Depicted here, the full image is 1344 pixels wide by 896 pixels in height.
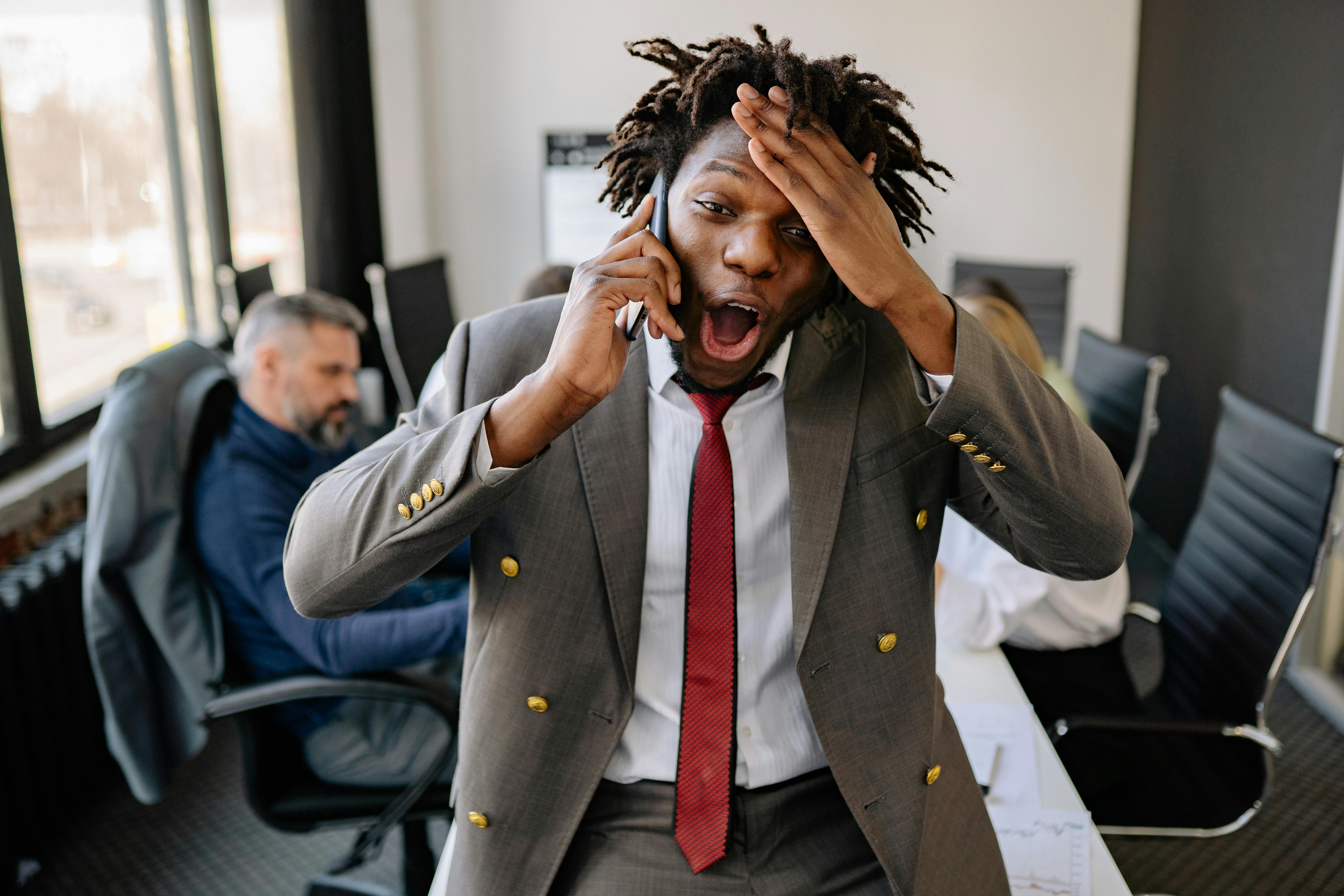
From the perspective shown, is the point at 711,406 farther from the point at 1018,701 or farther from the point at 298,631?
the point at 298,631

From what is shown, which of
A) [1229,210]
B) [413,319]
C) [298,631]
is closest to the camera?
[298,631]

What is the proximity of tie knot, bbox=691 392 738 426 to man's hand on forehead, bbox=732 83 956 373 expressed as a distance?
226 millimetres

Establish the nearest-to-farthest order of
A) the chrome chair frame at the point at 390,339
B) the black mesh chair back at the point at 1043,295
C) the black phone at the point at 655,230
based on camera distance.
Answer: the black phone at the point at 655,230 → the chrome chair frame at the point at 390,339 → the black mesh chair back at the point at 1043,295

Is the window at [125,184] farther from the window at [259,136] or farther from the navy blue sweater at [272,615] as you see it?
the navy blue sweater at [272,615]

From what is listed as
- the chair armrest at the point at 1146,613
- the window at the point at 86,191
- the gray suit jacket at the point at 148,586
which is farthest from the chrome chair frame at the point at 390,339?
the chair armrest at the point at 1146,613

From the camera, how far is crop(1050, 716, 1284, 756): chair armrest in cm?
174

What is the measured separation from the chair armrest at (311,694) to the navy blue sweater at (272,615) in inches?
2.8

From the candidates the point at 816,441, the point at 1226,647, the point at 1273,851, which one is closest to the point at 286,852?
the point at 816,441

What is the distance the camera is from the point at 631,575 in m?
1.13

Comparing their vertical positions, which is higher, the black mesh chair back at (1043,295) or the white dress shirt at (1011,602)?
the black mesh chair back at (1043,295)

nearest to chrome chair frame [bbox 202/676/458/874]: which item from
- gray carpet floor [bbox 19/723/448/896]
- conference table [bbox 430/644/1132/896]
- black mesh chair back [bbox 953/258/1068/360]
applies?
conference table [bbox 430/644/1132/896]

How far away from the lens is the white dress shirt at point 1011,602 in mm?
1838

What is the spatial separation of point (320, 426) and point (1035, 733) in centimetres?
168

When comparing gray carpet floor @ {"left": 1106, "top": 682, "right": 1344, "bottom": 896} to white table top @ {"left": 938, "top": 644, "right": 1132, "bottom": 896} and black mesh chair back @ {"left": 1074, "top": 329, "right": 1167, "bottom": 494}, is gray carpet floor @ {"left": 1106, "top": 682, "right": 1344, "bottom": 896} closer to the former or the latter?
white table top @ {"left": 938, "top": 644, "right": 1132, "bottom": 896}
